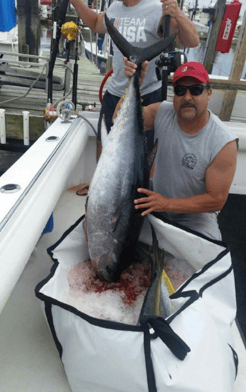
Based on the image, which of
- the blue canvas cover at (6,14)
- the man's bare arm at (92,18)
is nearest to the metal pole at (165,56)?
the man's bare arm at (92,18)

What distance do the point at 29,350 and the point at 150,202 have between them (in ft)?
2.68

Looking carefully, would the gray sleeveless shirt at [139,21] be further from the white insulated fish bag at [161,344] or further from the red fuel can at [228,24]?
the red fuel can at [228,24]

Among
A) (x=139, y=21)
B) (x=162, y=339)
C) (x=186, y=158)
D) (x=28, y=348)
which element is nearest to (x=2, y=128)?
(x=139, y=21)

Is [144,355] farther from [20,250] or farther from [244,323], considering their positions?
[244,323]

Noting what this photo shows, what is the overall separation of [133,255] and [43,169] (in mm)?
637

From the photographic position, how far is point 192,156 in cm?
171

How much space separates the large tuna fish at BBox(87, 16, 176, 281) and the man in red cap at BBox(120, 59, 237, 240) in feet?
0.25

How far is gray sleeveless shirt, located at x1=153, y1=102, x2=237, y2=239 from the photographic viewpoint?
1.68 meters

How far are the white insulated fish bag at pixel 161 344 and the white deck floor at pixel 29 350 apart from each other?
Answer: 0.48 ft

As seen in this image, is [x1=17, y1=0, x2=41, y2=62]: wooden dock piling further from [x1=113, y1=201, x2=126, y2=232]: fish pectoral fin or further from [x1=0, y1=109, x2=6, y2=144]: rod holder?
[x1=113, y1=201, x2=126, y2=232]: fish pectoral fin

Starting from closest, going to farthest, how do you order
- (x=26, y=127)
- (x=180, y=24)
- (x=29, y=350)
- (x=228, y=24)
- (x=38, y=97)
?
1. (x=29, y=350)
2. (x=180, y=24)
3. (x=26, y=127)
4. (x=38, y=97)
5. (x=228, y=24)

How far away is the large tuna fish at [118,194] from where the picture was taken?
141 cm

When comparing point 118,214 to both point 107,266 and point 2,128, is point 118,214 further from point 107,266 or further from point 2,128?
point 2,128

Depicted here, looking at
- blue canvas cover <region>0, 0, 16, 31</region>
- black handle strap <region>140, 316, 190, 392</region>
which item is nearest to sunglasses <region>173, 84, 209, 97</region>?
black handle strap <region>140, 316, 190, 392</region>
